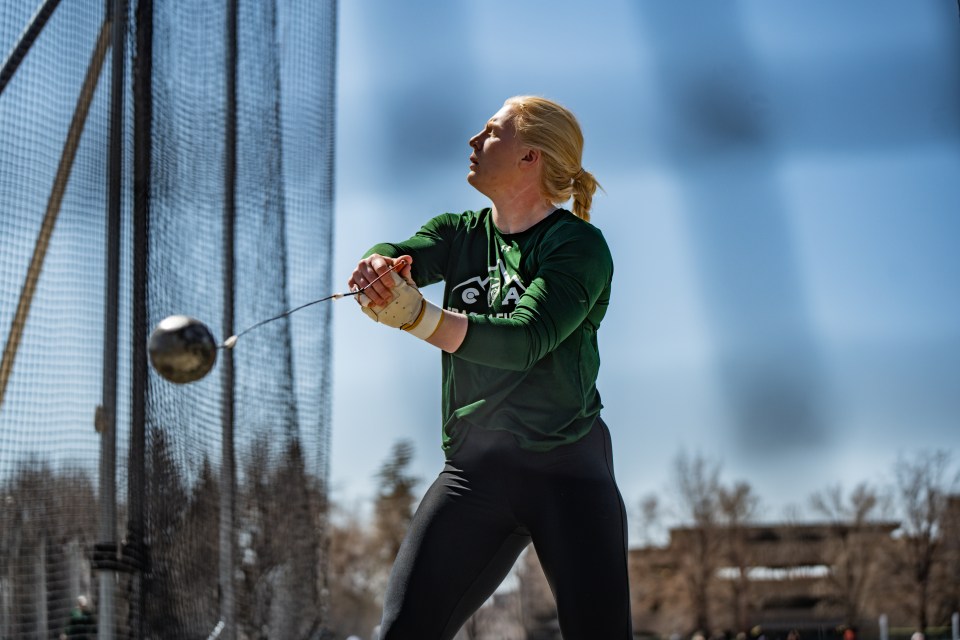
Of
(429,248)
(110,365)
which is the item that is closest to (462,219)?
(429,248)

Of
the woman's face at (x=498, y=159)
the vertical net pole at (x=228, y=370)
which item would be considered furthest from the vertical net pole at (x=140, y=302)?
the woman's face at (x=498, y=159)

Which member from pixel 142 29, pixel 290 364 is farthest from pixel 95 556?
pixel 142 29

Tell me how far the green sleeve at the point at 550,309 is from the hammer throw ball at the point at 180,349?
0.52 m

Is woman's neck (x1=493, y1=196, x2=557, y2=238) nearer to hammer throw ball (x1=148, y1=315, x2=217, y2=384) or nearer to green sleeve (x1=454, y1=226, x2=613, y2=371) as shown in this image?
green sleeve (x1=454, y1=226, x2=613, y2=371)

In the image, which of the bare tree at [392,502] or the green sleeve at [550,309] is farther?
the bare tree at [392,502]

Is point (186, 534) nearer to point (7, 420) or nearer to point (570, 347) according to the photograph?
point (7, 420)

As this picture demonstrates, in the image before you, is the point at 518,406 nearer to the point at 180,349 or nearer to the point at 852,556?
the point at 180,349

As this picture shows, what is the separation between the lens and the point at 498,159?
2506mm

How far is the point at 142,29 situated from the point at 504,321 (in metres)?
3.24

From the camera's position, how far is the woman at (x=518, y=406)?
85.7 inches

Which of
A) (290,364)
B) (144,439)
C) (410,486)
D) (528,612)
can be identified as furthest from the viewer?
(410,486)

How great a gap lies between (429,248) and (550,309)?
1.47 ft

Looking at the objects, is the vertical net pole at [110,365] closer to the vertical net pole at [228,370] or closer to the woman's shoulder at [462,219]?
the vertical net pole at [228,370]

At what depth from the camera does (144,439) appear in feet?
14.9
